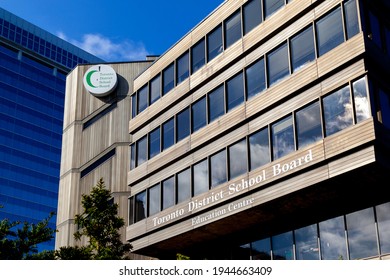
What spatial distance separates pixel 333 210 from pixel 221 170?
6.09m

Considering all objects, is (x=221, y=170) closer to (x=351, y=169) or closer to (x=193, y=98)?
(x=193, y=98)

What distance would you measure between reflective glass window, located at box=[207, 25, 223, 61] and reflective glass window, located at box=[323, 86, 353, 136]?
9.12 meters

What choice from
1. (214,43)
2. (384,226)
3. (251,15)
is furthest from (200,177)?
(384,226)

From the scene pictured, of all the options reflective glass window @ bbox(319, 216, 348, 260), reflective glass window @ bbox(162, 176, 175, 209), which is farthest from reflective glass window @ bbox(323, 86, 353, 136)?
reflective glass window @ bbox(162, 176, 175, 209)

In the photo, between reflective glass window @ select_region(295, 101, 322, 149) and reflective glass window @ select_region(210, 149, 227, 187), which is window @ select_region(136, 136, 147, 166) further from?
reflective glass window @ select_region(295, 101, 322, 149)

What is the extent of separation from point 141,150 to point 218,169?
8.13m

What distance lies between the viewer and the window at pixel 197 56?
34250mm

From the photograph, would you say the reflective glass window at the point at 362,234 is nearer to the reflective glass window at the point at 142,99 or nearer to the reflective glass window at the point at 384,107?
the reflective glass window at the point at 384,107

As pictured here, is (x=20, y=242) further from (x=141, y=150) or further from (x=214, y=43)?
(x=214, y=43)

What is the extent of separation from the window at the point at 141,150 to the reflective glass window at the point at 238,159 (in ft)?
27.2

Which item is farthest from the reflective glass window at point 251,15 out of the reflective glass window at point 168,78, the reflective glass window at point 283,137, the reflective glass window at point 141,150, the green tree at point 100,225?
the green tree at point 100,225

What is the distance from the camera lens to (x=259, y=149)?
28.5 m

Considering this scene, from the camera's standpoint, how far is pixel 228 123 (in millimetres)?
30797

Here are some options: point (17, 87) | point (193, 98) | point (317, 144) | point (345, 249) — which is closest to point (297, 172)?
point (317, 144)
